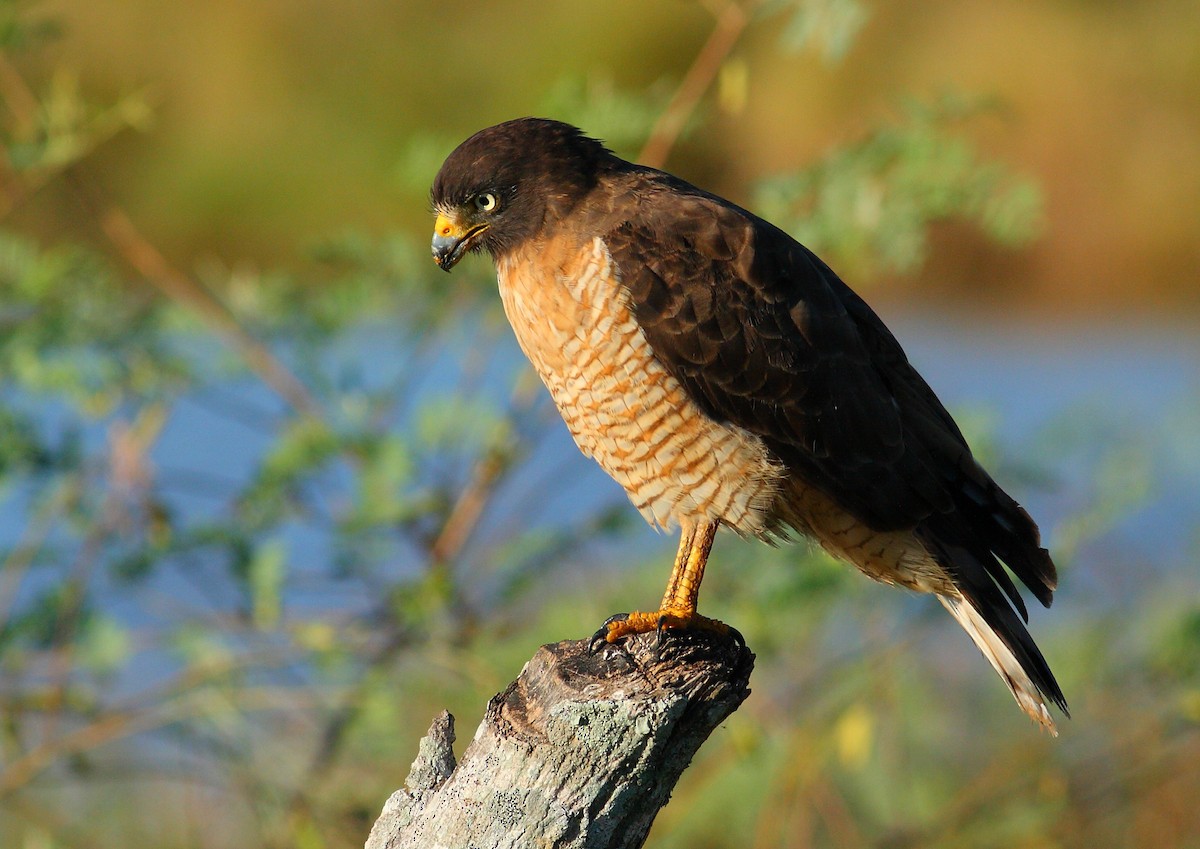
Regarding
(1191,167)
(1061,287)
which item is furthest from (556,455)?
(1191,167)

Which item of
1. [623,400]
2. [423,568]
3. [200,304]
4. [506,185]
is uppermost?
[200,304]

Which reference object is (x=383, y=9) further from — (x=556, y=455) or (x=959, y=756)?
(x=959, y=756)

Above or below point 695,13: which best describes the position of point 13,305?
below

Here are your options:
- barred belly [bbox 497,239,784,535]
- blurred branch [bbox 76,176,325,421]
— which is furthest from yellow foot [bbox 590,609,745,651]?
blurred branch [bbox 76,176,325,421]

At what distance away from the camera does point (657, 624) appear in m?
3.42

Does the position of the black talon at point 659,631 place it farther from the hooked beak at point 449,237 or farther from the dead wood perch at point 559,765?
the hooked beak at point 449,237

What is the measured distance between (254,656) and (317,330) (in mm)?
1172

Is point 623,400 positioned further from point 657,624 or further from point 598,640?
point 598,640

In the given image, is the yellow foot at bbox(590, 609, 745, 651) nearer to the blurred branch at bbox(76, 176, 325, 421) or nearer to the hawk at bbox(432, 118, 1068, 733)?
the hawk at bbox(432, 118, 1068, 733)

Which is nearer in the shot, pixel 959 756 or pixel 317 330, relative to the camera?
pixel 317 330

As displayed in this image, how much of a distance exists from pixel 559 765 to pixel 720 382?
3.91ft

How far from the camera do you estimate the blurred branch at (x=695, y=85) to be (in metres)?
4.55

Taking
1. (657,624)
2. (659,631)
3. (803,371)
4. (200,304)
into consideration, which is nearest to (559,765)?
(659,631)

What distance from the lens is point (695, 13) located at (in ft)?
47.2
